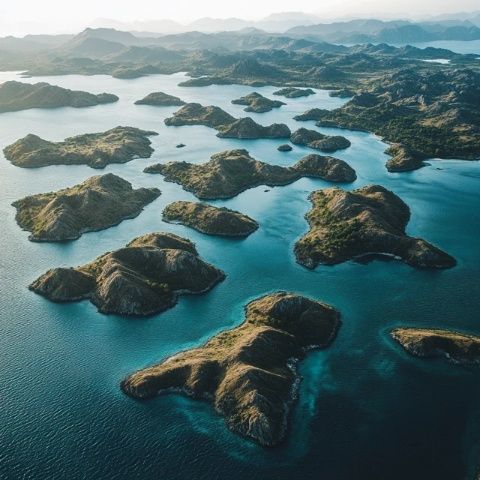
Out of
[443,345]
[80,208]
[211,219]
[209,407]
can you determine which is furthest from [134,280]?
[443,345]

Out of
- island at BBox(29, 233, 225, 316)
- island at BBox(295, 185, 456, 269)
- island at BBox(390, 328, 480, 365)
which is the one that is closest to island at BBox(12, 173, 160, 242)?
island at BBox(29, 233, 225, 316)

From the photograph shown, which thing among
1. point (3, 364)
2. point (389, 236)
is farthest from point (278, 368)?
point (389, 236)

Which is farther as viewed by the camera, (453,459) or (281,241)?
(281,241)

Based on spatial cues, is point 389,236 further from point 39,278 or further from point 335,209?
point 39,278

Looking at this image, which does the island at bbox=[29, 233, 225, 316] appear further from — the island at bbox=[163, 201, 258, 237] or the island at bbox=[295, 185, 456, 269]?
the island at bbox=[295, 185, 456, 269]

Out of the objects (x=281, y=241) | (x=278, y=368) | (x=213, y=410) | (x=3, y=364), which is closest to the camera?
(x=213, y=410)

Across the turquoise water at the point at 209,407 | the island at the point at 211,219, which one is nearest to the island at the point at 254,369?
the turquoise water at the point at 209,407

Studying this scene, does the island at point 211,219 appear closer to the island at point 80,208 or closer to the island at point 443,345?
the island at point 80,208
